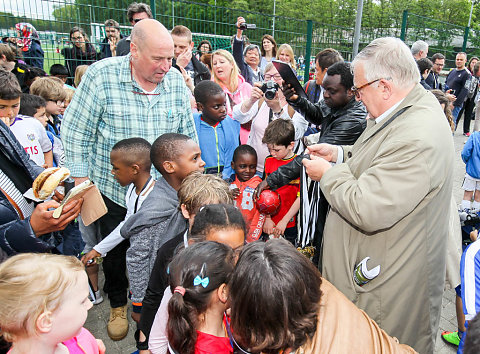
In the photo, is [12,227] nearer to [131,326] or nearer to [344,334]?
[344,334]

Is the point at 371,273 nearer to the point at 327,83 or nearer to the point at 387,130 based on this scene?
the point at 387,130

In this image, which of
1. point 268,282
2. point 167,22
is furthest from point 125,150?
point 167,22

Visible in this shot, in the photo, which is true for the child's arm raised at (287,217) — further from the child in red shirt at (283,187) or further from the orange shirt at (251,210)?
the orange shirt at (251,210)

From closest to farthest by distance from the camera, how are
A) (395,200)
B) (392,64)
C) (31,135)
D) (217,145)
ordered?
(395,200) → (392,64) → (217,145) → (31,135)

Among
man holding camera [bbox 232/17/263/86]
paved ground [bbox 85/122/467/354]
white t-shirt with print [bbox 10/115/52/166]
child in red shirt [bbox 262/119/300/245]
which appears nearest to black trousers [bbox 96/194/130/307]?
paved ground [bbox 85/122/467/354]

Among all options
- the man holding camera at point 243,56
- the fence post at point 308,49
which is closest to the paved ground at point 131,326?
the man holding camera at point 243,56

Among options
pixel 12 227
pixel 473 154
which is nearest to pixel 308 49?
pixel 473 154

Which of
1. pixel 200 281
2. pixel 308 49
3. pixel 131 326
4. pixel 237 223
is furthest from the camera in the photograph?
pixel 308 49

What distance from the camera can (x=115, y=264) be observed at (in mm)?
3006

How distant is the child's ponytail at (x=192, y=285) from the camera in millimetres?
1418

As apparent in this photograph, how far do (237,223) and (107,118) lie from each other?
5.10 ft

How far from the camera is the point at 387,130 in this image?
1810 millimetres

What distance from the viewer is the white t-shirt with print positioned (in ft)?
11.7

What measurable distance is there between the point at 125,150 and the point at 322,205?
1.49 m
